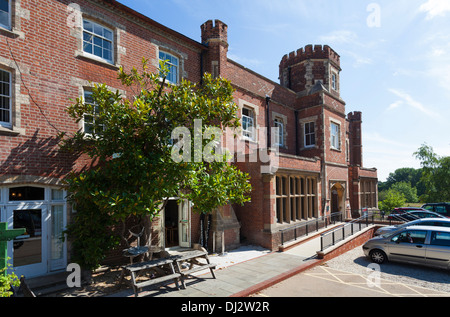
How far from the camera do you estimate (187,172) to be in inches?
283

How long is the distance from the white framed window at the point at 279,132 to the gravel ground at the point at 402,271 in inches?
310

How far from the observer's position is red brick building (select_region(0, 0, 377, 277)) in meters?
7.69

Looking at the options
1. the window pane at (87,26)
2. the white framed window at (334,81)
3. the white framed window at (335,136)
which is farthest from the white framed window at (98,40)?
the white framed window at (334,81)

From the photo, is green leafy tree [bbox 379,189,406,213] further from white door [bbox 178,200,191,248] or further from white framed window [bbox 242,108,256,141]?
white door [bbox 178,200,191,248]

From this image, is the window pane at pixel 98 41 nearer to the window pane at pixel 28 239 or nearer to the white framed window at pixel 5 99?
the white framed window at pixel 5 99

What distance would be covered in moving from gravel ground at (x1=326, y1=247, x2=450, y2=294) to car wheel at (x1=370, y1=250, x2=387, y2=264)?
17 centimetres

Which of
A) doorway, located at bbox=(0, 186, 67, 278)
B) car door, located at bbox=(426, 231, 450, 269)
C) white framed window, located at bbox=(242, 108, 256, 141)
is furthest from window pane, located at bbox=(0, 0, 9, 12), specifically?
car door, located at bbox=(426, 231, 450, 269)

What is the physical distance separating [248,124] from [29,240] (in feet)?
36.5

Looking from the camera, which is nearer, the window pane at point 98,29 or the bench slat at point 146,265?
the bench slat at point 146,265

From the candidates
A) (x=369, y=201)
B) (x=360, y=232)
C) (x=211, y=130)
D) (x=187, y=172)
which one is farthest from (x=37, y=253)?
(x=369, y=201)

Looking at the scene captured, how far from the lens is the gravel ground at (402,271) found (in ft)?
27.0

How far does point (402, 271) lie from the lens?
9422mm

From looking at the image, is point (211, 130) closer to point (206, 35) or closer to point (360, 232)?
point (206, 35)
